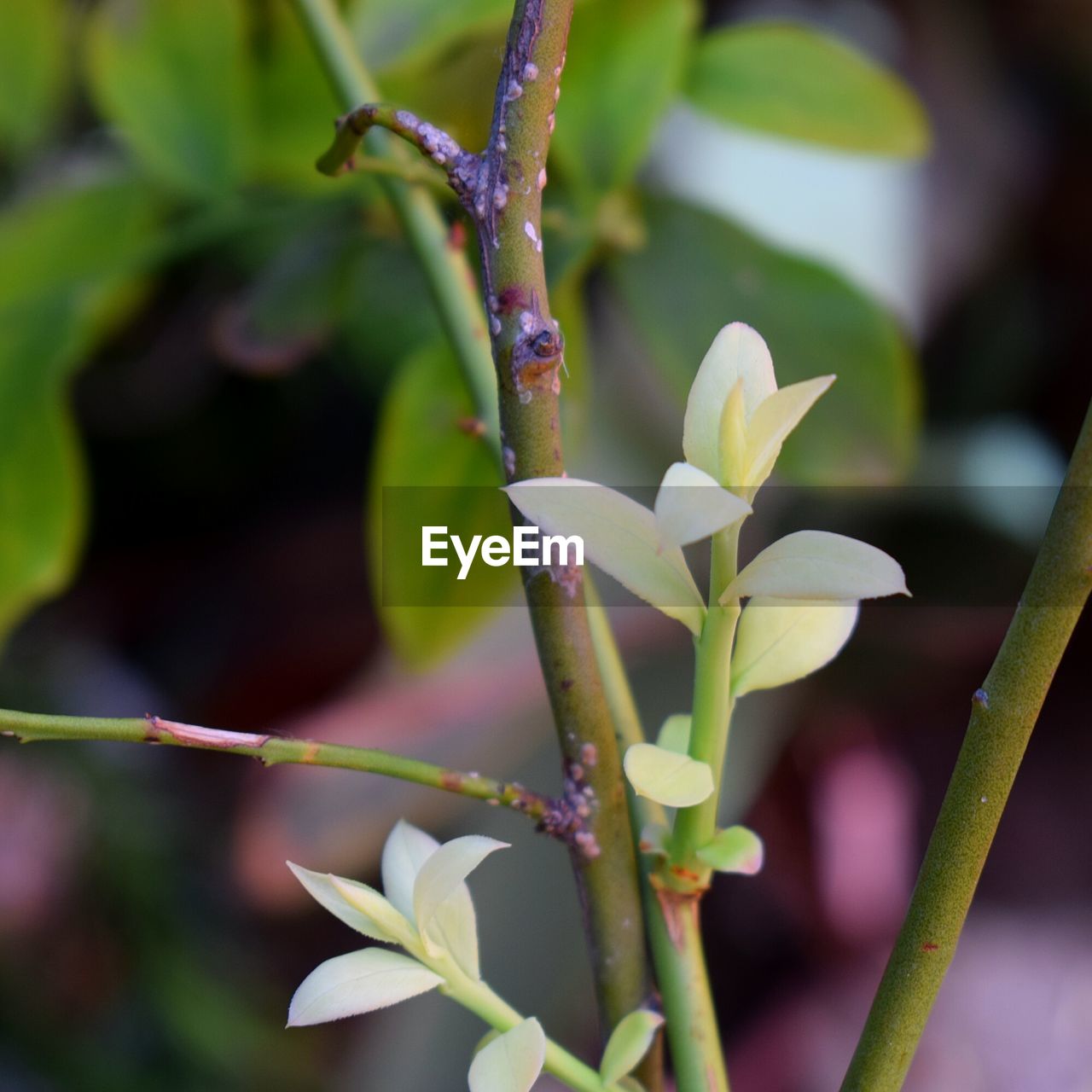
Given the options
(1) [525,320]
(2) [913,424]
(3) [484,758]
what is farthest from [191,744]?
(3) [484,758]

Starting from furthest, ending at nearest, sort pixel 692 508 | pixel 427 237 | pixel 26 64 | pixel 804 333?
pixel 26 64 < pixel 804 333 < pixel 427 237 < pixel 692 508

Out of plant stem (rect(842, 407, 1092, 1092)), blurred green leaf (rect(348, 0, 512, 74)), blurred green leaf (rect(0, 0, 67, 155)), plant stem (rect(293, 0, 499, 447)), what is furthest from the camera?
blurred green leaf (rect(0, 0, 67, 155))

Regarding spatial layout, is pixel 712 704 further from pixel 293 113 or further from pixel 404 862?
pixel 293 113

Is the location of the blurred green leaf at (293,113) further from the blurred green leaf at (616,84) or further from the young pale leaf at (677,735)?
the young pale leaf at (677,735)

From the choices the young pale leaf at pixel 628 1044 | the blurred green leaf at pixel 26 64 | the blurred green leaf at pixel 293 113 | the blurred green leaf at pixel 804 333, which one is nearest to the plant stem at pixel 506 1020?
the young pale leaf at pixel 628 1044

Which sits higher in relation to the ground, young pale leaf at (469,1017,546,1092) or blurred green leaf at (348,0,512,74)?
blurred green leaf at (348,0,512,74)

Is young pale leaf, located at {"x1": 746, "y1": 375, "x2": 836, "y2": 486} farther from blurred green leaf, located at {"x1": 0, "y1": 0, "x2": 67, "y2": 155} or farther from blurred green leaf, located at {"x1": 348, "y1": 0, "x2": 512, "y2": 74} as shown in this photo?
blurred green leaf, located at {"x1": 0, "y1": 0, "x2": 67, "y2": 155}
